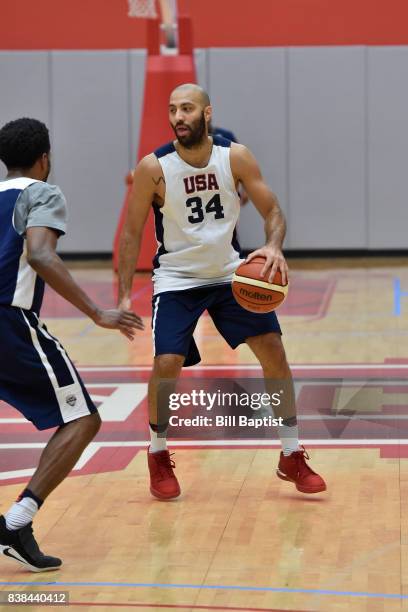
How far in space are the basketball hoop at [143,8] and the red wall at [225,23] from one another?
2.16 m

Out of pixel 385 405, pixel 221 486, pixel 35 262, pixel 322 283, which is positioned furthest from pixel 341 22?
pixel 35 262

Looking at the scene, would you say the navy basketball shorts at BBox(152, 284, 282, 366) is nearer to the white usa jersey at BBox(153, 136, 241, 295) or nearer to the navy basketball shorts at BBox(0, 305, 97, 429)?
the white usa jersey at BBox(153, 136, 241, 295)

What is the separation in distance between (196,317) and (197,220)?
1.45 ft

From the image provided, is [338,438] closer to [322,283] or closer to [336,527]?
[336,527]

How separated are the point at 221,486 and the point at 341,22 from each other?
1114 centimetres

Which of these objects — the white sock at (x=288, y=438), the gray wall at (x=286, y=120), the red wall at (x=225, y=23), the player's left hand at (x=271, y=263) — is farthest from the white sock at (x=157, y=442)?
the red wall at (x=225, y=23)

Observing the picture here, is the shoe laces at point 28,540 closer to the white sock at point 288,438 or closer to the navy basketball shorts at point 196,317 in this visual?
the navy basketball shorts at point 196,317

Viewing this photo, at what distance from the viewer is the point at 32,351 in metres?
4.16

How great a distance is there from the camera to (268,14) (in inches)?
607

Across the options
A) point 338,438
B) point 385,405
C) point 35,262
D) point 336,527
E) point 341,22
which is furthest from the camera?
point 341,22

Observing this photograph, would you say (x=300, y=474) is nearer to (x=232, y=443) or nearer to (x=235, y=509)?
(x=235, y=509)

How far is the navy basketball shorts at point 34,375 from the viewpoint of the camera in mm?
4141

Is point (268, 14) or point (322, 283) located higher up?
point (268, 14)

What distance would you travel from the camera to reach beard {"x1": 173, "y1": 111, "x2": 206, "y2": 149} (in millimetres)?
5125
